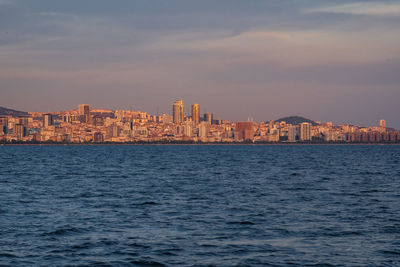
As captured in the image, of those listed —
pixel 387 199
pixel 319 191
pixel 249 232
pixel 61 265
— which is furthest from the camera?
pixel 319 191

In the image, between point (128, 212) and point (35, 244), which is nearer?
point (35, 244)

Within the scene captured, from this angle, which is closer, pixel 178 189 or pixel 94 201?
pixel 94 201

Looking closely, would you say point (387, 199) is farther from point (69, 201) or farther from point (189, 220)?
Answer: point (69, 201)

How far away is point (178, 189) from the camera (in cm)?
5081

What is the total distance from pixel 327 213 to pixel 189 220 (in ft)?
29.6

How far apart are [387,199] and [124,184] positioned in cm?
2749

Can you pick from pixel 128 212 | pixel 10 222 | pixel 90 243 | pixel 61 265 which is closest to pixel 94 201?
pixel 128 212

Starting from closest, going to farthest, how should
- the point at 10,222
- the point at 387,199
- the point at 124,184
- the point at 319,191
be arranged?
1. the point at 10,222
2. the point at 387,199
3. the point at 319,191
4. the point at 124,184

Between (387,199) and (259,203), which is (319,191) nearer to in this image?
(387,199)

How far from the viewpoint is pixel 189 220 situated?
31.0m

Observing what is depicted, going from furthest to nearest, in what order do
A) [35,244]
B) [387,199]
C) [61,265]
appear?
[387,199] < [35,244] < [61,265]

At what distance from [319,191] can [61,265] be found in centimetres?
3237

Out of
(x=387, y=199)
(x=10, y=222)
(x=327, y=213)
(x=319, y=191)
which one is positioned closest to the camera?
(x=10, y=222)

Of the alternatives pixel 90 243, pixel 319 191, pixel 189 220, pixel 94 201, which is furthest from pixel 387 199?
pixel 90 243
